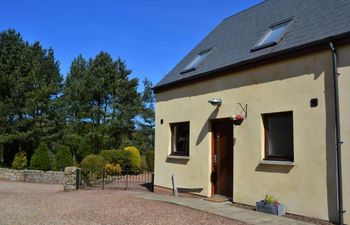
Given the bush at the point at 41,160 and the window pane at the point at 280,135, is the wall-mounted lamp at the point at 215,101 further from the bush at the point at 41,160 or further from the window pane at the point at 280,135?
the bush at the point at 41,160

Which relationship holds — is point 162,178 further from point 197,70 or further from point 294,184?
point 294,184

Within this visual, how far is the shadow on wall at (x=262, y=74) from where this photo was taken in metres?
8.56

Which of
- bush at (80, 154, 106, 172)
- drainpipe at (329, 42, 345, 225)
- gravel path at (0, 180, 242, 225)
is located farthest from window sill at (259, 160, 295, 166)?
bush at (80, 154, 106, 172)

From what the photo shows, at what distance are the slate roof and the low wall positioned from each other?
35.3 feet

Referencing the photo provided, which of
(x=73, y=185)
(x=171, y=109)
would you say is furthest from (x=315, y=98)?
(x=73, y=185)

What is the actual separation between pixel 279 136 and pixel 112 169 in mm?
13790

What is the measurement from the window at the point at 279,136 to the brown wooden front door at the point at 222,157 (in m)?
1.59

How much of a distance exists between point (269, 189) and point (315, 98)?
2.67 m

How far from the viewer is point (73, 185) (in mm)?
15523

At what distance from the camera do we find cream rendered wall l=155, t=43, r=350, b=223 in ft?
26.3

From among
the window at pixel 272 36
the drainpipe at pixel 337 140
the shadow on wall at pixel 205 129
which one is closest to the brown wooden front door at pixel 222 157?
the shadow on wall at pixel 205 129

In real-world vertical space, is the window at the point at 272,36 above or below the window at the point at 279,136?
above

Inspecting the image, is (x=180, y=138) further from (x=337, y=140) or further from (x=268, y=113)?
(x=337, y=140)

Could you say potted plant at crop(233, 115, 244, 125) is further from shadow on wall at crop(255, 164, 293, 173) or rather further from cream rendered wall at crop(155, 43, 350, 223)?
shadow on wall at crop(255, 164, 293, 173)
